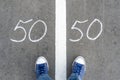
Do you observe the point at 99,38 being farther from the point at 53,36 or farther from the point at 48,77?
the point at 48,77

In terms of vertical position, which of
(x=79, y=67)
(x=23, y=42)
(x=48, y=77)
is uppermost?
(x=23, y=42)

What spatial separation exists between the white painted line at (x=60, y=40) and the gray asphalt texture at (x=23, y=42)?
0.05 metres

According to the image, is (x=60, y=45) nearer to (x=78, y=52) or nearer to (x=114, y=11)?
(x=78, y=52)

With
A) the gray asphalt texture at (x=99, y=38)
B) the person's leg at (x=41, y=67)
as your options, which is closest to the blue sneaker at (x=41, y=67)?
the person's leg at (x=41, y=67)

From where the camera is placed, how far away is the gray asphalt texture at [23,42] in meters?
3.01

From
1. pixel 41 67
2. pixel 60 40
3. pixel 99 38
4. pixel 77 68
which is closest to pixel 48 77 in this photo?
pixel 41 67

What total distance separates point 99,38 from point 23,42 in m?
0.91

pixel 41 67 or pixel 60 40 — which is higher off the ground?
pixel 60 40

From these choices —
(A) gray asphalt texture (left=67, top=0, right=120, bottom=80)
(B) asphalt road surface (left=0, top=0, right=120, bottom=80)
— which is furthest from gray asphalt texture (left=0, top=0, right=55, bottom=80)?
(A) gray asphalt texture (left=67, top=0, right=120, bottom=80)

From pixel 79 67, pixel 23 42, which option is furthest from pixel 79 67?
pixel 23 42

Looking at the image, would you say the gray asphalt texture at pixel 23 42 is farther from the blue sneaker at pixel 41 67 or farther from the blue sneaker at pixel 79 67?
the blue sneaker at pixel 79 67

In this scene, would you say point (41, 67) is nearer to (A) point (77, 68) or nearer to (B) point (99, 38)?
(A) point (77, 68)

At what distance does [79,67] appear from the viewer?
Result: 2.97 m

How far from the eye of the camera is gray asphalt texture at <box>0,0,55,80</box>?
9.87 feet
